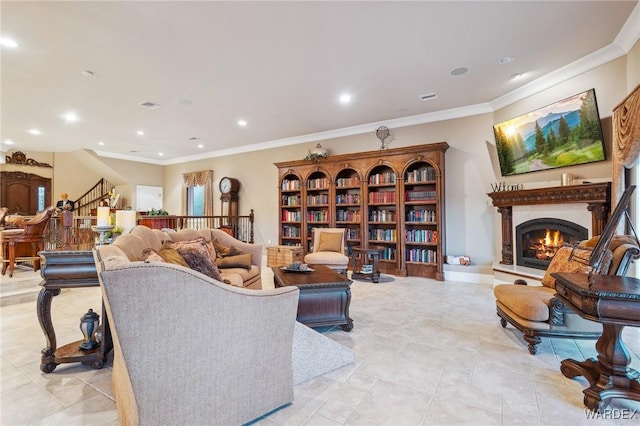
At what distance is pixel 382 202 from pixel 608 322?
414cm

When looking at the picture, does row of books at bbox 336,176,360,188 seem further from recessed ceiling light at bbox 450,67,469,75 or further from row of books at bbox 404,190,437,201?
recessed ceiling light at bbox 450,67,469,75

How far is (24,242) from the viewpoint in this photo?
459 cm

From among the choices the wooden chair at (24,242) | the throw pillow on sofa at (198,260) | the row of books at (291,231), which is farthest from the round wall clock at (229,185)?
the throw pillow on sofa at (198,260)

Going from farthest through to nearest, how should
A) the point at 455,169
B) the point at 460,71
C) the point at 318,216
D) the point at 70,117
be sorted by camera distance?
the point at 318,216
the point at 70,117
the point at 455,169
the point at 460,71

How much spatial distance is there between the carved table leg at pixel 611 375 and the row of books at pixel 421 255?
3.33 meters

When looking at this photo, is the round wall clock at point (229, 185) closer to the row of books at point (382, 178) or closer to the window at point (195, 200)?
the window at point (195, 200)

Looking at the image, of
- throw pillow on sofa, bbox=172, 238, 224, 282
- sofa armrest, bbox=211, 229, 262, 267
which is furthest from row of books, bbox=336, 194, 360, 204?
throw pillow on sofa, bbox=172, 238, 224, 282

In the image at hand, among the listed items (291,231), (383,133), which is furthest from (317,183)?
(383,133)

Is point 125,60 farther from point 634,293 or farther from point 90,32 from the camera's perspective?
point 634,293

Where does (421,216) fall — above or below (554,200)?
below

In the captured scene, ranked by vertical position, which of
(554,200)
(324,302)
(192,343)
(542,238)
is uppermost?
(554,200)

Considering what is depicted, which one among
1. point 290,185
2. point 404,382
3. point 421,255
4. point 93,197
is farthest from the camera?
point 93,197

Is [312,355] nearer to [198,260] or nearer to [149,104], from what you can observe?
[198,260]

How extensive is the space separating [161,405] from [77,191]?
10712 millimetres
